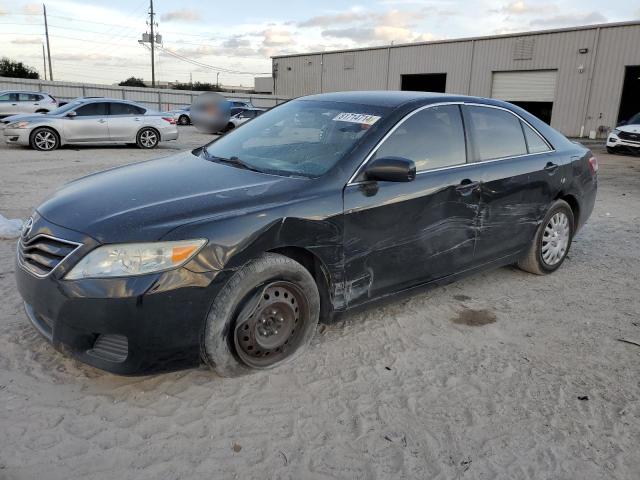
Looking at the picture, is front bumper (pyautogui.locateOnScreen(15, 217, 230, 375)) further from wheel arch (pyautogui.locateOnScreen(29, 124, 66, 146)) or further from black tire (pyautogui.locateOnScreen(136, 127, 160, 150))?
black tire (pyautogui.locateOnScreen(136, 127, 160, 150))

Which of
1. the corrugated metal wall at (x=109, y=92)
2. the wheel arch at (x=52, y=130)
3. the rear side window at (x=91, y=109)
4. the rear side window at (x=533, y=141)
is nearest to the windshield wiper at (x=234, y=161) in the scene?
the rear side window at (x=533, y=141)

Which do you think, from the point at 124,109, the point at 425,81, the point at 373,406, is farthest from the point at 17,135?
the point at 425,81

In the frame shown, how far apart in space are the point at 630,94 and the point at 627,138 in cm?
1321

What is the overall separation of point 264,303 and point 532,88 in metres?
31.0

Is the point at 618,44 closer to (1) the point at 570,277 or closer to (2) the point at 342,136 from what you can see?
(1) the point at 570,277

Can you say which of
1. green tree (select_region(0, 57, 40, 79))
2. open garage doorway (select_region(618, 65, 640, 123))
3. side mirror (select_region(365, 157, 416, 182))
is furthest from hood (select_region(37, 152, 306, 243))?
green tree (select_region(0, 57, 40, 79))

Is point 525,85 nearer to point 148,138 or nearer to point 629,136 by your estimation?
point 629,136

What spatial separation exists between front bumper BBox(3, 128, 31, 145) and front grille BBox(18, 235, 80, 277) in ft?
41.5

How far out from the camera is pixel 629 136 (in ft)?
57.1

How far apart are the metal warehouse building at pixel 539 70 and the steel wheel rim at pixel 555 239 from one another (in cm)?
2508

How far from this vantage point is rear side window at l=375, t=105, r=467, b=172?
3533 millimetres

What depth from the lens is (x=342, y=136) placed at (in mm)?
3525

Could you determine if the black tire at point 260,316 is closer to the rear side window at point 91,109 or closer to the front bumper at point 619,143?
the rear side window at point 91,109

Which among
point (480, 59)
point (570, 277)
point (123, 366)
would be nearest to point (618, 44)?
point (480, 59)
